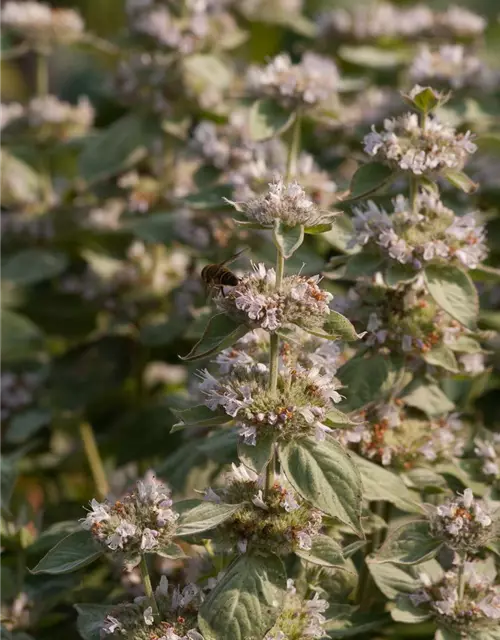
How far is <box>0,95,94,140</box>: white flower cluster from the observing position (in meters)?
4.00

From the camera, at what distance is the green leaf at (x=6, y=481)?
2.50 metres

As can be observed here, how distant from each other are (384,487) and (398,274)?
1.60 feet

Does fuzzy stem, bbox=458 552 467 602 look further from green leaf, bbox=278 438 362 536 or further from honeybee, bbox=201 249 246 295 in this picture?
honeybee, bbox=201 249 246 295

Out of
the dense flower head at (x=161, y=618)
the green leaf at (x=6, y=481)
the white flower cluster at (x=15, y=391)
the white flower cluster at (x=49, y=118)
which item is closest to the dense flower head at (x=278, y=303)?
the dense flower head at (x=161, y=618)

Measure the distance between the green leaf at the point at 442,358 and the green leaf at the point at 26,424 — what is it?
170 centimetres

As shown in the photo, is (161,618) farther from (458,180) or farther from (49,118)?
(49,118)

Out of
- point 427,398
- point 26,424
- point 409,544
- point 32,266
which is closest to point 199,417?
point 409,544

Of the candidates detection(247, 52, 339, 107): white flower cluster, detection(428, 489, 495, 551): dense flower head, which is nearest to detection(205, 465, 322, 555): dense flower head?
detection(428, 489, 495, 551): dense flower head

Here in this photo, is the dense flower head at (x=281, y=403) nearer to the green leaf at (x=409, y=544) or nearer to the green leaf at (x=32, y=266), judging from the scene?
the green leaf at (x=409, y=544)

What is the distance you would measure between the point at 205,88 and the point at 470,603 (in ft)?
7.37

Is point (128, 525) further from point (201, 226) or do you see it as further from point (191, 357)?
point (201, 226)

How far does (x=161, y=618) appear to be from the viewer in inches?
80.8

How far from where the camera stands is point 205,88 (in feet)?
12.2

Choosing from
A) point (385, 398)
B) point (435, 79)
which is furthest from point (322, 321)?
point (435, 79)
